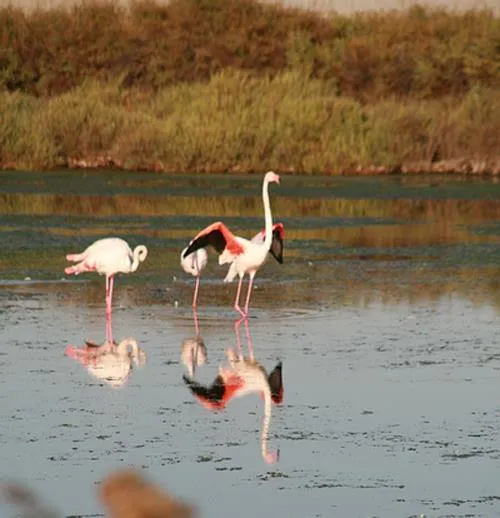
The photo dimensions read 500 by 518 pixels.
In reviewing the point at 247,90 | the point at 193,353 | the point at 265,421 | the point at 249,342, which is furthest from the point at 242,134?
the point at 265,421

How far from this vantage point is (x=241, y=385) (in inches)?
363

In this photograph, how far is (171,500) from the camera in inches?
99.4

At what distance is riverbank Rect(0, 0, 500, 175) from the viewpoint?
96.6ft

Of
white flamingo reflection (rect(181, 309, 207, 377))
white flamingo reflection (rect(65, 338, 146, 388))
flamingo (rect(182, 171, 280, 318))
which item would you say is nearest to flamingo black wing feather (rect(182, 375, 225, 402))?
white flamingo reflection (rect(181, 309, 207, 377))

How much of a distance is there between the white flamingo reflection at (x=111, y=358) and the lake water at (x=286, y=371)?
78 millimetres

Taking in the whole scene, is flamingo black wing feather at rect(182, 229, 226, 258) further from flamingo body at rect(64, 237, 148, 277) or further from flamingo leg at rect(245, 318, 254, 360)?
flamingo leg at rect(245, 318, 254, 360)

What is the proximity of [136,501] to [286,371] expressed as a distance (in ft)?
23.4

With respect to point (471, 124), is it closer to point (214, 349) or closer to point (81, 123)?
point (81, 123)

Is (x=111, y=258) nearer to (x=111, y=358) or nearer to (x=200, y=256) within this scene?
(x=200, y=256)

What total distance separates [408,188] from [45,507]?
23284 millimetres

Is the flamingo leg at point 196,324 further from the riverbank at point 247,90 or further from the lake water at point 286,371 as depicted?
the riverbank at point 247,90

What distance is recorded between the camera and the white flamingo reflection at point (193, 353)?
988cm

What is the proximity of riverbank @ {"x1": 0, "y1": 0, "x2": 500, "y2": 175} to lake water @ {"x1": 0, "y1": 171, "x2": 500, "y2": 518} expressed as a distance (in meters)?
8.76

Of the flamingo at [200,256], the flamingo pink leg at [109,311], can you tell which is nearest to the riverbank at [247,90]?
the flamingo at [200,256]
